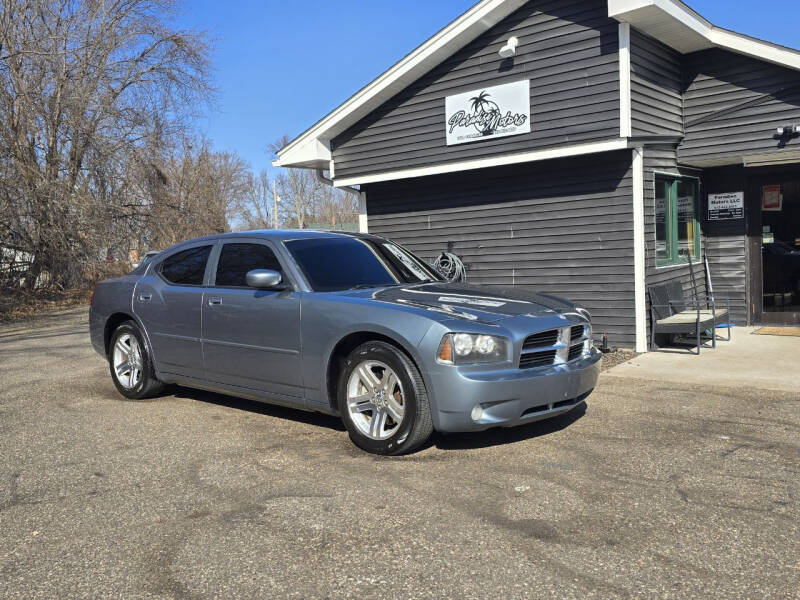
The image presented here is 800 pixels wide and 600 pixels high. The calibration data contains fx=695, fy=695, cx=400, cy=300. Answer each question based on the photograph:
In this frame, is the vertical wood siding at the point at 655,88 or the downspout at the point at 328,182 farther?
the downspout at the point at 328,182

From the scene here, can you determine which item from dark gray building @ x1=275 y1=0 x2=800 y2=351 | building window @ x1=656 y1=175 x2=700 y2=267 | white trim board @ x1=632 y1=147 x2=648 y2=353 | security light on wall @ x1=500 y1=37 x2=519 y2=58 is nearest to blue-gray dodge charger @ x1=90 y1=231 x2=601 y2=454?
white trim board @ x1=632 y1=147 x2=648 y2=353

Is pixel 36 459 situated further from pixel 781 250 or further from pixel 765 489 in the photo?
pixel 781 250

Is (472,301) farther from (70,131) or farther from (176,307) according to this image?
(70,131)

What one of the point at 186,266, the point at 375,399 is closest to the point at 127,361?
the point at 186,266

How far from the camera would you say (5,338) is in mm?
Answer: 12414

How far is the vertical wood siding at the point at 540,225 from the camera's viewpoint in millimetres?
9266

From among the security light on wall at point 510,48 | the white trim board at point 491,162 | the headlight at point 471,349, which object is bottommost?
the headlight at point 471,349

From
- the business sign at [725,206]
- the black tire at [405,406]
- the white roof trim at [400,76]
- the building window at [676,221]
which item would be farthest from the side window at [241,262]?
the business sign at [725,206]

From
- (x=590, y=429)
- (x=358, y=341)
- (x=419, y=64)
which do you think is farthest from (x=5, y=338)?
(x=590, y=429)

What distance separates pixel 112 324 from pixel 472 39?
661cm

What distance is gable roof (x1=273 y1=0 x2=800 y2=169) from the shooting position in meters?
8.77

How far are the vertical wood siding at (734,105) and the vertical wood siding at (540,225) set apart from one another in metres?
1.80

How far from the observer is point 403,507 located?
12.2 ft

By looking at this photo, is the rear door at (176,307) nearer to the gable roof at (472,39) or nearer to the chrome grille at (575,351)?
the chrome grille at (575,351)
